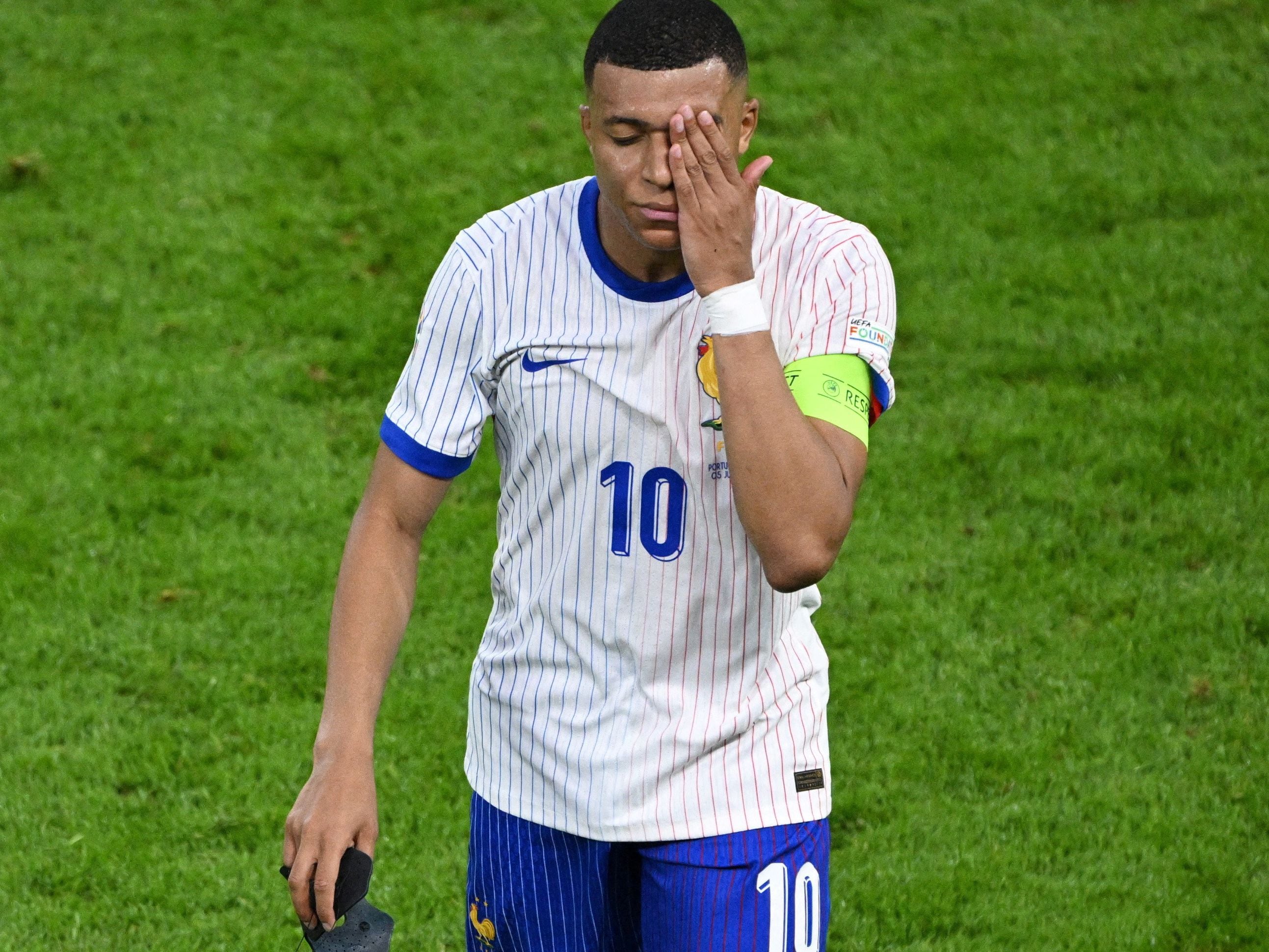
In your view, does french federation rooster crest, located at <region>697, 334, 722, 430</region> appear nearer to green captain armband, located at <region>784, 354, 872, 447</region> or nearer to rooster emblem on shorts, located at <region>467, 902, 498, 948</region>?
green captain armband, located at <region>784, 354, 872, 447</region>

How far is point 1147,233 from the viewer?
9.09m

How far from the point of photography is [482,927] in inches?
136

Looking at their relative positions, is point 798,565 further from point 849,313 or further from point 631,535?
point 849,313

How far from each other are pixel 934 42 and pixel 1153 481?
161 inches

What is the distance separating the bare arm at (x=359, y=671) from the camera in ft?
9.34

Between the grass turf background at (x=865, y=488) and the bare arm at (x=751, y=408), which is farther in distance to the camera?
the grass turf background at (x=865, y=488)

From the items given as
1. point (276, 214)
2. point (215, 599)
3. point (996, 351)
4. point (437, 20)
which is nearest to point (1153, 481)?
point (996, 351)

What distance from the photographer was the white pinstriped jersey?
304 centimetres

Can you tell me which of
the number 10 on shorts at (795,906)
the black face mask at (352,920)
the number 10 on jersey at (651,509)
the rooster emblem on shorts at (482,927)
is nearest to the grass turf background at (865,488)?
the rooster emblem on shorts at (482,927)

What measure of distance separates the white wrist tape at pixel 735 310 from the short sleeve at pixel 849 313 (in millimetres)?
223

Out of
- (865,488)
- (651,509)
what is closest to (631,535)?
(651,509)

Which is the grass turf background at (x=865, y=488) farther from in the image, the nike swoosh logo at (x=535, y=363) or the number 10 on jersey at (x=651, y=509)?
the nike swoosh logo at (x=535, y=363)

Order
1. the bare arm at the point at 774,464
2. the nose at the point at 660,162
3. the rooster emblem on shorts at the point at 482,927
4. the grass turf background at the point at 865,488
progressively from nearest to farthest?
the bare arm at the point at 774,464 → the nose at the point at 660,162 → the rooster emblem on shorts at the point at 482,927 → the grass turf background at the point at 865,488

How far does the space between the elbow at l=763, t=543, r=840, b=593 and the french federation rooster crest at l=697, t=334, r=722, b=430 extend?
0.29 meters
